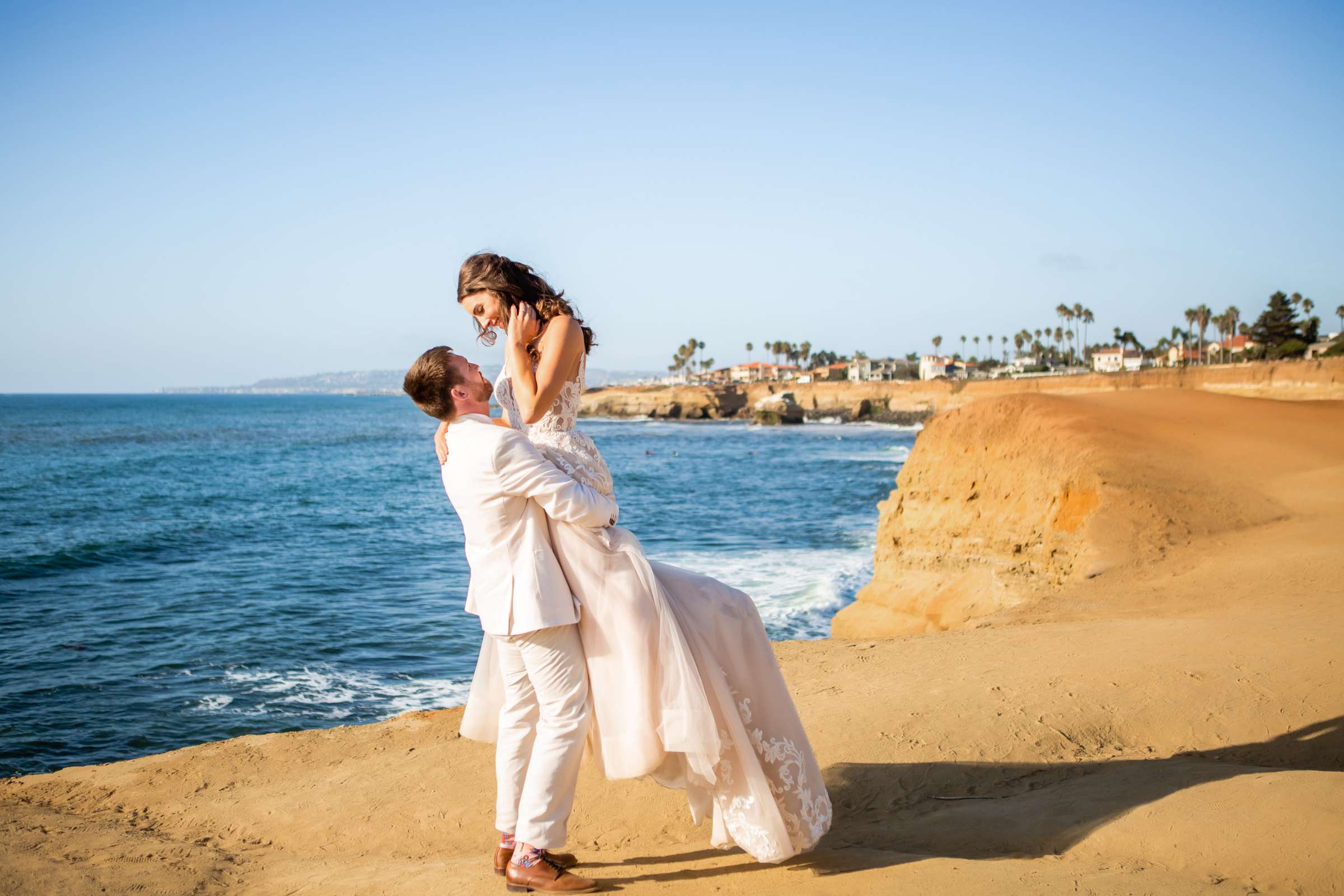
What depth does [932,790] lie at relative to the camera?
4.76 metres

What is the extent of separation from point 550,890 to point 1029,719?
11.1ft

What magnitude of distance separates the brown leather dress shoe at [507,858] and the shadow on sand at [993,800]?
6.9 inches

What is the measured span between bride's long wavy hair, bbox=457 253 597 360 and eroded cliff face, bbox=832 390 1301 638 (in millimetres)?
7564

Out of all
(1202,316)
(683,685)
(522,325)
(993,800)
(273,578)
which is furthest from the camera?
(1202,316)

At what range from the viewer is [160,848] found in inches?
185

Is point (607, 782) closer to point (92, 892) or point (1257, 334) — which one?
point (92, 892)

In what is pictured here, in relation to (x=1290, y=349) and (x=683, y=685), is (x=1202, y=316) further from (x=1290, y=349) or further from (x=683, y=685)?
(x=683, y=685)

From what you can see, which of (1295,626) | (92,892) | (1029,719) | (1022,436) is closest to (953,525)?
(1022,436)

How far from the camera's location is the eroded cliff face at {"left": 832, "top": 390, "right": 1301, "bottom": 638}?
11.2 m

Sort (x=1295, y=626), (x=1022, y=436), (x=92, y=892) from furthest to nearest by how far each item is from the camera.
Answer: (x=1022, y=436) < (x=1295, y=626) < (x=92, y=892)

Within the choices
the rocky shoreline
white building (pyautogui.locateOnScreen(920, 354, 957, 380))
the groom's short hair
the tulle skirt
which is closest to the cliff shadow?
the tulle skirt

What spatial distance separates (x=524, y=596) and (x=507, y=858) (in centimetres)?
127

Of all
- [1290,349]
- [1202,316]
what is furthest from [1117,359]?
[1290,349]

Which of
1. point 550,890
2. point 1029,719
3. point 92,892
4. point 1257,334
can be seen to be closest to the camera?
point 550,890
